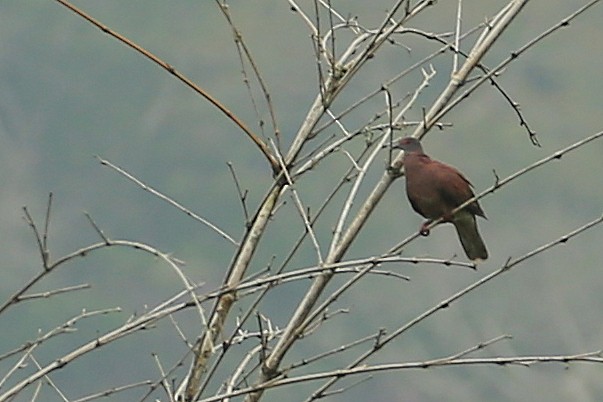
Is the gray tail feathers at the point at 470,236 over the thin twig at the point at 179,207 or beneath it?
over

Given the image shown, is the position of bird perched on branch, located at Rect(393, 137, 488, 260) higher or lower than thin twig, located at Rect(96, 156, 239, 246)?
higher

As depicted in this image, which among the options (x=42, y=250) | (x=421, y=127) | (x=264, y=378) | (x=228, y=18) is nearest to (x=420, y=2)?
(x=421, y=127)

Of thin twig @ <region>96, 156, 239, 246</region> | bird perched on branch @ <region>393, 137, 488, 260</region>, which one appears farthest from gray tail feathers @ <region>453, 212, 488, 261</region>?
thin twig @ <region>96, 156, 239, 246</region>

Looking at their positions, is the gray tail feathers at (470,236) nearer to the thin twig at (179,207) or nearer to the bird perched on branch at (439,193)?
the bird perched on branch at (439,193)

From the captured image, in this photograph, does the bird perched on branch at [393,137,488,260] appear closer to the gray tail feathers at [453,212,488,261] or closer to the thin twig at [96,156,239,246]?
the gray tail feathers at [453,212,488,261]

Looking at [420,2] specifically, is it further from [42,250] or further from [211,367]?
[42,250]

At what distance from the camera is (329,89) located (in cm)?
395

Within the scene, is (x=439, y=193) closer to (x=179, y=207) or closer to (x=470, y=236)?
(x=470, y=236)

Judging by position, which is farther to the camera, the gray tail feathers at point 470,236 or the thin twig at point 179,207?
the gray tail feathers at point 470,236

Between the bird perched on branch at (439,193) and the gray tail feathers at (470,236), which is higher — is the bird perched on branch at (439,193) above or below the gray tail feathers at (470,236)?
above

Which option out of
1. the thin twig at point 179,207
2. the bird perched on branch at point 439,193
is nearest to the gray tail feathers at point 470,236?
the bird perched on branch at point 439,193

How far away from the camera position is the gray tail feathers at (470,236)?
5539mm

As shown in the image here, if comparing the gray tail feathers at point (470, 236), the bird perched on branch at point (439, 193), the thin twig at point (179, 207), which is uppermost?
the bird perched on branch at point (439, 193)

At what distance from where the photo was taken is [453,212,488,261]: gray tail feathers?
554cm
